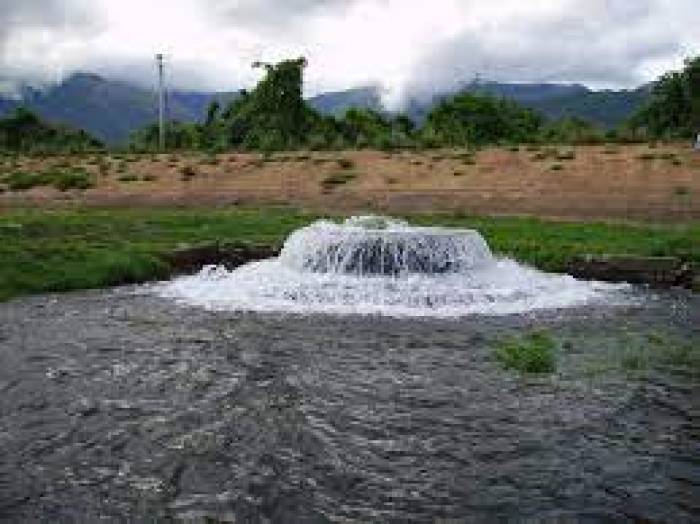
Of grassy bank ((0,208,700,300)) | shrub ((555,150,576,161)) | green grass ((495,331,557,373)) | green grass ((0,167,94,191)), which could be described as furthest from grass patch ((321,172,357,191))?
green grass ((495,331,557,373))

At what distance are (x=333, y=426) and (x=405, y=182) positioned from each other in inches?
1276

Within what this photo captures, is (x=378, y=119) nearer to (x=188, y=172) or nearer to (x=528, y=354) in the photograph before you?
(x=188, y=172)

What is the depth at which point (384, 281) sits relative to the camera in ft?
77.4

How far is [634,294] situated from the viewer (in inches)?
939

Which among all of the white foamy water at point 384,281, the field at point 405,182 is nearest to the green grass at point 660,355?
the white foamy water at point 384,281

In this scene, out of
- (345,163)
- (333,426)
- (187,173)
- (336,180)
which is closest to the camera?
(333,426)

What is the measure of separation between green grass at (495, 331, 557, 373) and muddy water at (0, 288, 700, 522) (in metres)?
0.26

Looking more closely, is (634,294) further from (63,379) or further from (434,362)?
(63,379)

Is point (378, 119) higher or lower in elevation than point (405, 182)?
higher

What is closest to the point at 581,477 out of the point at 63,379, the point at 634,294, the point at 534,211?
the point at 63,379

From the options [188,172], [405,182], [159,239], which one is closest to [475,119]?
[188,172]

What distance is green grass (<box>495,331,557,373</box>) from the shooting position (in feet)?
49.1

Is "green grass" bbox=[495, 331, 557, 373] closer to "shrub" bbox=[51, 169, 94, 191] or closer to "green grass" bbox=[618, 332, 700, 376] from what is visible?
"green grass" bbox=[618, 332, 700, 376]

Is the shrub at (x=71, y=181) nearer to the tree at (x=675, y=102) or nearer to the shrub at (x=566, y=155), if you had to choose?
the shrub at (x=566, y=155)
